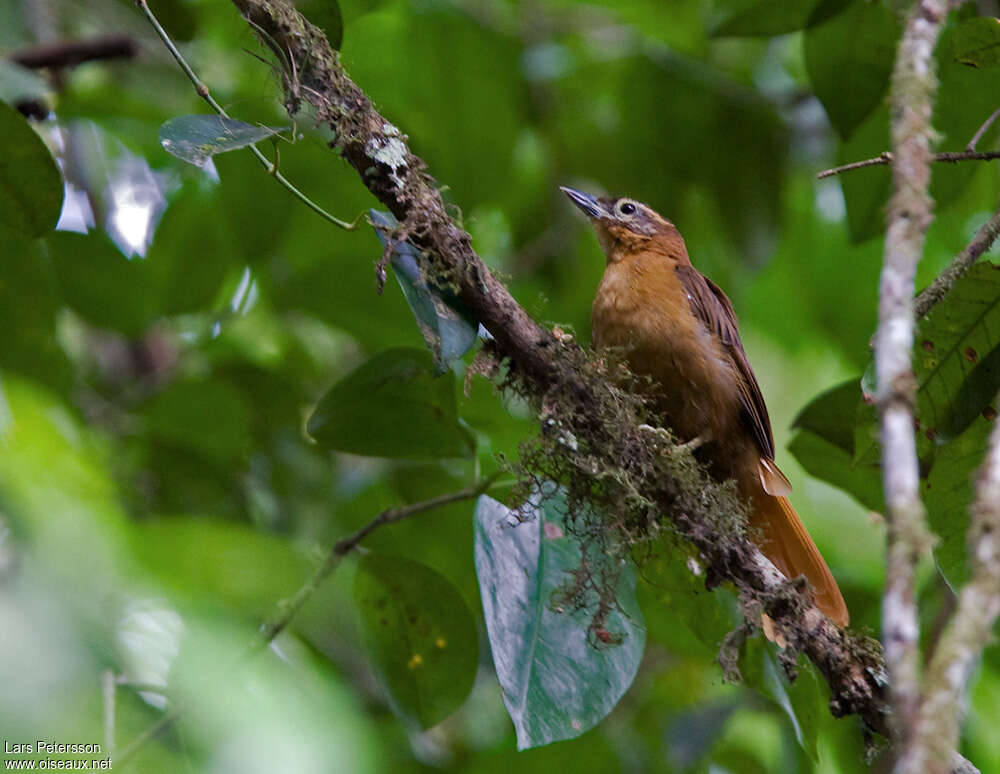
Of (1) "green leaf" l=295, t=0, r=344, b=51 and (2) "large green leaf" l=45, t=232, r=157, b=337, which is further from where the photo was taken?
(2) "large green leaf" l=45, t=232, r=157, b=337

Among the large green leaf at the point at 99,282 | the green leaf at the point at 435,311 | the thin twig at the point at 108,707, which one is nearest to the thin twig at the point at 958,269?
the green leaf at the point at 435,311

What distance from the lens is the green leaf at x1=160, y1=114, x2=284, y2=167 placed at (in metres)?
2.08

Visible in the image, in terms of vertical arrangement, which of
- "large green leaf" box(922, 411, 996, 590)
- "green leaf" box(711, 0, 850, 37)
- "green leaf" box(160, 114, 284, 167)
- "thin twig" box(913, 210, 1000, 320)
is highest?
"green leaf" box(711, 0, 850, 37)

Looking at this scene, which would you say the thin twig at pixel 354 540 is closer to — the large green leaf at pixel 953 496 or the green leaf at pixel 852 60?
the large green leaf at pixel 953 496

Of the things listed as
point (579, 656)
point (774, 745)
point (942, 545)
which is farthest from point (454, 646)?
point (774, 745)

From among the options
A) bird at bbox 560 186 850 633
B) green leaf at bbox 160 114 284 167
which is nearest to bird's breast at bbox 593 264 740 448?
bird at bbox 560 186 850 633

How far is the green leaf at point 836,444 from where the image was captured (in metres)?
2.72

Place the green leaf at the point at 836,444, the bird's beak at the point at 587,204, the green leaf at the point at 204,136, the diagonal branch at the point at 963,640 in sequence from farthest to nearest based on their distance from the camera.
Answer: the bird's beak at the point at 587,204 → the green leaf at the point at 836,444 → the green leaf at the point at 204,136 → the diagonal branch at the point at 963,640

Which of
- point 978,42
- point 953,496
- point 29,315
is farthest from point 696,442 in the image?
point 29,315

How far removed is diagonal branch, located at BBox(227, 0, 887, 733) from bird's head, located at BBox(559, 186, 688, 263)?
5.00 feet

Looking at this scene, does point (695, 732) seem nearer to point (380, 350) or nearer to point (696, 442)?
point (696, 442)

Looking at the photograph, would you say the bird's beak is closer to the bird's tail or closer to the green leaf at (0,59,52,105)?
the bird's tail

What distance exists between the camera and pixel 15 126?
2404mm

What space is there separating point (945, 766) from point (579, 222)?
425 centimetres
